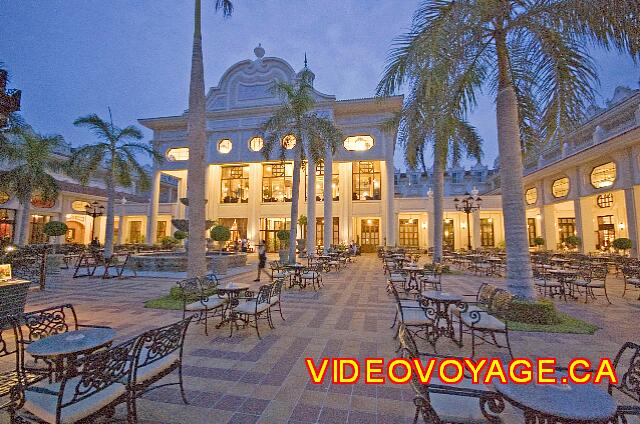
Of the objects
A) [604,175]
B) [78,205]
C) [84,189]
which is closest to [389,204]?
[604,175]

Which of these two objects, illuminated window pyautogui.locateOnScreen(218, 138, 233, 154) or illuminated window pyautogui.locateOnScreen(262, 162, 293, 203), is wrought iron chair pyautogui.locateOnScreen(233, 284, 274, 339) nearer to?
illuminated window pyautogui.locateOnScreen(262, 162, 293, 203)

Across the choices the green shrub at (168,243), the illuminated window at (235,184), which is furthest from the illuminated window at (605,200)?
the green shrub at (168,243)

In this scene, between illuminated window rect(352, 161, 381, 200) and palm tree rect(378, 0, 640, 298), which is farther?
illuminated window rect(352, 161, 381, 200)

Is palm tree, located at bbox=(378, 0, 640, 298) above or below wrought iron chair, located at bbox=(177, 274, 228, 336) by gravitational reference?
above

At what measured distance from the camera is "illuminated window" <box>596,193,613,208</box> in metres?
19.9

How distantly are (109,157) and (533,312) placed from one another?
66.9ft

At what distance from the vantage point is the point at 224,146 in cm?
2677

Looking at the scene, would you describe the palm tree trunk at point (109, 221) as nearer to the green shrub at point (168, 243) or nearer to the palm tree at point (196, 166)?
the green shrub at point (168, 243)

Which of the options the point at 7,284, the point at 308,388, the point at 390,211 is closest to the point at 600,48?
the point at 308,388

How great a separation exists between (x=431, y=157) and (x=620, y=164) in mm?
10952

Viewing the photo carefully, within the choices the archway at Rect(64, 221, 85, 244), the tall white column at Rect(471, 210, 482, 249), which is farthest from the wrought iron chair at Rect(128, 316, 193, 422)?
the archway at Rect(64, 221, 85, 244)

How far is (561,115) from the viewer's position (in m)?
5.89

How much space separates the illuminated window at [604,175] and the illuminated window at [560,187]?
7.89 ft

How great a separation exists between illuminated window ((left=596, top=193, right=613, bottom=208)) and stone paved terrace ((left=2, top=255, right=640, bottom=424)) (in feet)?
52.2
